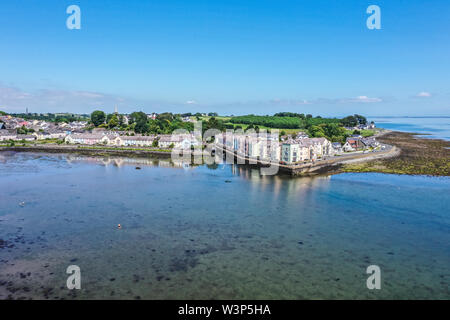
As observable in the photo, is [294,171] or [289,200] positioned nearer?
[289,200]

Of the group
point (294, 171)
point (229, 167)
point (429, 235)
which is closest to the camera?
point (429, 235)

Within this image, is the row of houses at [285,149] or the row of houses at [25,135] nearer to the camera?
the row of houses at [285,149]

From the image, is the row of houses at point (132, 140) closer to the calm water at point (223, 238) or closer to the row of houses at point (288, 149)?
the row of houses at point (288, 149)

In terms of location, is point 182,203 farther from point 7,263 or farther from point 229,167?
point 229,167

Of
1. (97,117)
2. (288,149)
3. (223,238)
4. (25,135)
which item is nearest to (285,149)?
(288,149)

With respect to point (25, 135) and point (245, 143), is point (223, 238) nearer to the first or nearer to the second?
point (245, 143)

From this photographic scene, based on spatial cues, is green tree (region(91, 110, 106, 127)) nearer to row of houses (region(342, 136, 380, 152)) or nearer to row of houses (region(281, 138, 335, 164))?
row of houses (region(281, 138, 335, 164))

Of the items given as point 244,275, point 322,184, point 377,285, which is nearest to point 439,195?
point 322,184

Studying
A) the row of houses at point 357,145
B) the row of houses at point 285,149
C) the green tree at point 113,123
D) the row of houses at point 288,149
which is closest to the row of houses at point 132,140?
the row of houses at point 288,149
